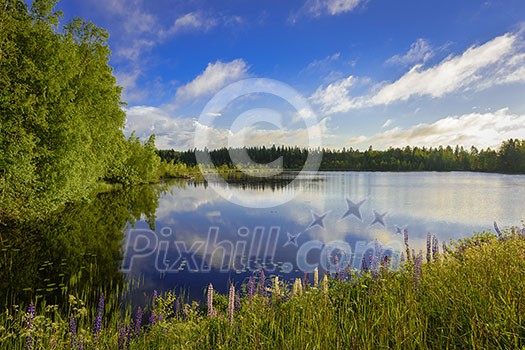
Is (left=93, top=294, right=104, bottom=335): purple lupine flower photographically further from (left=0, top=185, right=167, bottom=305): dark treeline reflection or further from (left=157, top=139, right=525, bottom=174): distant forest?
(left=157, top=139, right=525, bottom=174): distant forest

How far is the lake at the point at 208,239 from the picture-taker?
11.8 metres

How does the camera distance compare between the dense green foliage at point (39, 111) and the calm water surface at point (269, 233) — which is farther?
the dense green foliage at point (39, 111)

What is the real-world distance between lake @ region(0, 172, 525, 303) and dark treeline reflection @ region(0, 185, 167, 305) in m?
0.04

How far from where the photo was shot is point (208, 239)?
19.3 m

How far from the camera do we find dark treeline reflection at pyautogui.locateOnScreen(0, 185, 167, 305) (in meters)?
10.1

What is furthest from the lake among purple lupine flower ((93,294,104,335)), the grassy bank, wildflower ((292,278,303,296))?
purple lupine flower ((93,294,104,335))

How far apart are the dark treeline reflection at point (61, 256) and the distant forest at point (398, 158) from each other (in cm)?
9193

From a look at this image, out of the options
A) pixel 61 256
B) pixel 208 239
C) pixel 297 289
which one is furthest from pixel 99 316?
pixel 208 239

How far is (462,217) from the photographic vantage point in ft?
Answer: 79.2

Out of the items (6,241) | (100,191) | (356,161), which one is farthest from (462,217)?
(356,161)

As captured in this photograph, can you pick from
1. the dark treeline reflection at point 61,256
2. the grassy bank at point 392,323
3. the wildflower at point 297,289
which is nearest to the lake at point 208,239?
the dark treeline reflection at point 61,256

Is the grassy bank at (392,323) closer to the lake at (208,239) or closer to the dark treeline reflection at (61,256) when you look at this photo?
the lake at (208,239)

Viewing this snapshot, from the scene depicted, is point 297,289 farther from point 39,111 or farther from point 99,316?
point 39,111

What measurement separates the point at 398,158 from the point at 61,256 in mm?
171211
